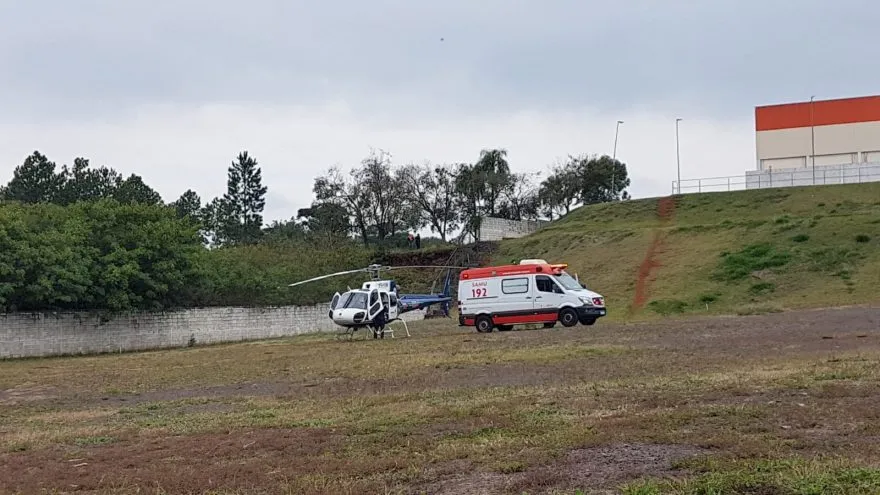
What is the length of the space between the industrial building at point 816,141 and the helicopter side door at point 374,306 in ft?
128

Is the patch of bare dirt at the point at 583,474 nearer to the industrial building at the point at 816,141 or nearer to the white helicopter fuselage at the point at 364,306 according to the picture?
the white helicopter fuselage at the point at 364,306

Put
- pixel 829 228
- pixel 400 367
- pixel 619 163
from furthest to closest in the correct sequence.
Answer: pixel 619 163
pixel 829 228
pixel 400 367

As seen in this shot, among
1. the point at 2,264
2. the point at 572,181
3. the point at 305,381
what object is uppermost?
the point at 572,181

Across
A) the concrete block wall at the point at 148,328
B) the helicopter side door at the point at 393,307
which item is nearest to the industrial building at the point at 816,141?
the concrete block wall at the point at 148,328

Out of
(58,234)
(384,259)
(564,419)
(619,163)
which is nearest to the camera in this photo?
(564,419)

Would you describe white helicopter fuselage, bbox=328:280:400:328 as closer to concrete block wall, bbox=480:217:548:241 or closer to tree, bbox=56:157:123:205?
concrete block wall, bbox=480:217:548:241

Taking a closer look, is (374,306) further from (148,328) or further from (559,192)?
(559,192)

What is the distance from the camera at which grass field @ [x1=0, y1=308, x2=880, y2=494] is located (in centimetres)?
645

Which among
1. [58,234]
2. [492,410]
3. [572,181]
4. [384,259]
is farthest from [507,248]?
[492,410]

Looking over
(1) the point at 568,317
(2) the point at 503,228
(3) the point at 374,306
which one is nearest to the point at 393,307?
(3) the point at 374,306

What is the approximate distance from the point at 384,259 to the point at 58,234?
25991mm

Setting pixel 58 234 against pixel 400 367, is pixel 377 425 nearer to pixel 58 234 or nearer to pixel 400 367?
pixel 400 367

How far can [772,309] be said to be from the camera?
31016 mm

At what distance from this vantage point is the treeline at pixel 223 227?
31078 mm
